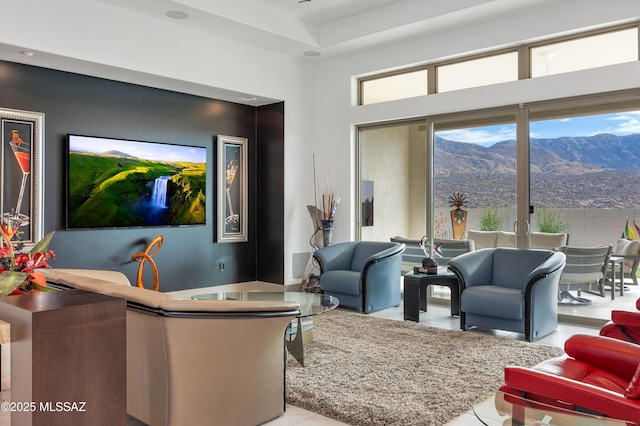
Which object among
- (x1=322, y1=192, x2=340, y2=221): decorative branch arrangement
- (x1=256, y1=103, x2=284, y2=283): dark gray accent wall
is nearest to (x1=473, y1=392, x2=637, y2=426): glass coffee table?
(x1=322, y1=192, x2=340, y2=221): decorative branch arrangement

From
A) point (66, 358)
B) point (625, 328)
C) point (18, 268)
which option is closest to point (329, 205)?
point (625, 328)

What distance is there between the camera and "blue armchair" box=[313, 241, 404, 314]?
6000 millimetres

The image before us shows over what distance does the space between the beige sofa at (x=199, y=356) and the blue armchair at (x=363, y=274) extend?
3.12 metres

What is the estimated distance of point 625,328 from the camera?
309cm

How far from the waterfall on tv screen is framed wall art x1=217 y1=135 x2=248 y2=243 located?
2.85 ft

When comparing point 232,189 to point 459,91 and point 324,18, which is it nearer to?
point 324,18

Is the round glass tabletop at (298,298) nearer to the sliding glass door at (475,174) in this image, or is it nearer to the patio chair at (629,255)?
the sliding glass door at (475,174)

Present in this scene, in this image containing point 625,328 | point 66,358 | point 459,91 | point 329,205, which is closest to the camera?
point 66,358

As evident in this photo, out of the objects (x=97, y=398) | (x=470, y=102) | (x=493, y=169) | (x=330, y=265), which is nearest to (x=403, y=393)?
(x=97, y=398)

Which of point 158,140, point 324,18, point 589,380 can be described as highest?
point 324,18

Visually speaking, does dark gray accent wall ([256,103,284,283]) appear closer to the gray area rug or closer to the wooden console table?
the gray area rug

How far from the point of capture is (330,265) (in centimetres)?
650

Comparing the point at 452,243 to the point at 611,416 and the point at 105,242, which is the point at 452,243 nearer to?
the point at 105,242

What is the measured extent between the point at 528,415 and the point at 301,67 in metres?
6.71
